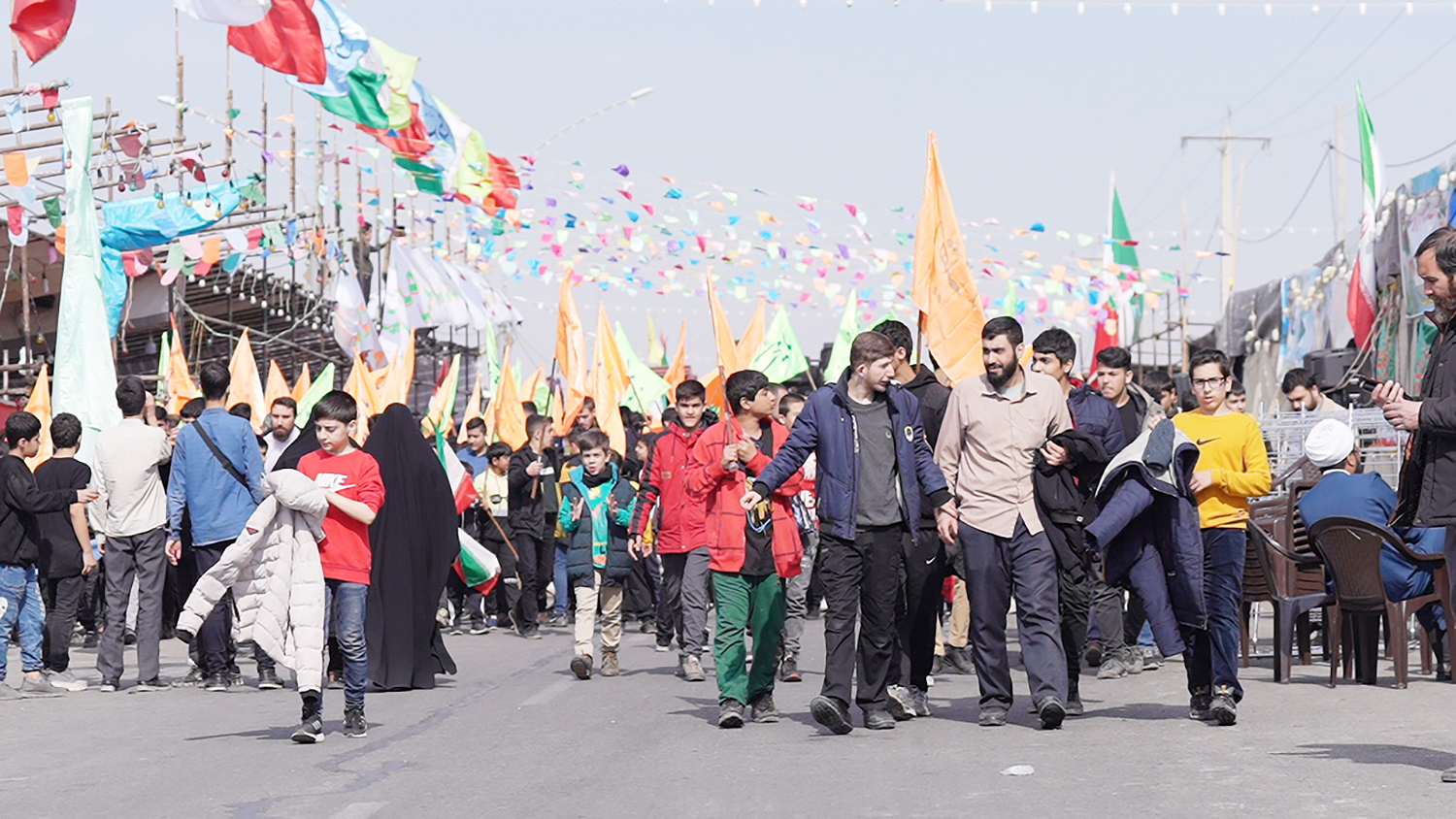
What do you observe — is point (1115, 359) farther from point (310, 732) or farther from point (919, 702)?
point (310, 732)

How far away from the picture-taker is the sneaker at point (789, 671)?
39.6ft

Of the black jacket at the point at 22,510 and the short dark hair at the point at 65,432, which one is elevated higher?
the short dark hair at the point at 65,432

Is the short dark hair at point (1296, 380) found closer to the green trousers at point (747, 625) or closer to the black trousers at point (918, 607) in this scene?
the black trousers at point (918, 607)

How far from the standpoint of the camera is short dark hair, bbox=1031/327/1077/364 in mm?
10562

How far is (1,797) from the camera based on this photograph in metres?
7.41

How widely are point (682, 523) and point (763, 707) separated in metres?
2.75

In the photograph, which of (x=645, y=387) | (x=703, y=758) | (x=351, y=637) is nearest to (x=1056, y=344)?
(x=703, y=758)

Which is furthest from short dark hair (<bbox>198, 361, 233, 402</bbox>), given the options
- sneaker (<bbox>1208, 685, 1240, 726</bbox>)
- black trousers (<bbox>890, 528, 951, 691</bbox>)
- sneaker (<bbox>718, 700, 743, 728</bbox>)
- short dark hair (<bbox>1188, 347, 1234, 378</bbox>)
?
sneaker (<bbox>1208, 685, 1240, 726</bbox>)

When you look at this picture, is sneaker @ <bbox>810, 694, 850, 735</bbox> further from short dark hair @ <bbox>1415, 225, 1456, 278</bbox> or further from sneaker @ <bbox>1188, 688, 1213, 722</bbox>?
short dark hair @ <bbox>1415, 225, 1456, 278</bbox>

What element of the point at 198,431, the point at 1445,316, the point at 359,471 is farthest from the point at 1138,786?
the point at 198,431

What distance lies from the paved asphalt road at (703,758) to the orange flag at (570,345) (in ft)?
46.6

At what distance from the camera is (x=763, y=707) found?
971cm

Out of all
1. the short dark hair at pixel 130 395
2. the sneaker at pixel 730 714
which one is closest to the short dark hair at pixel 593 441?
the short dark hair at pixel 130 395

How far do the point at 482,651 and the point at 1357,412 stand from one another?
8.04 metres
